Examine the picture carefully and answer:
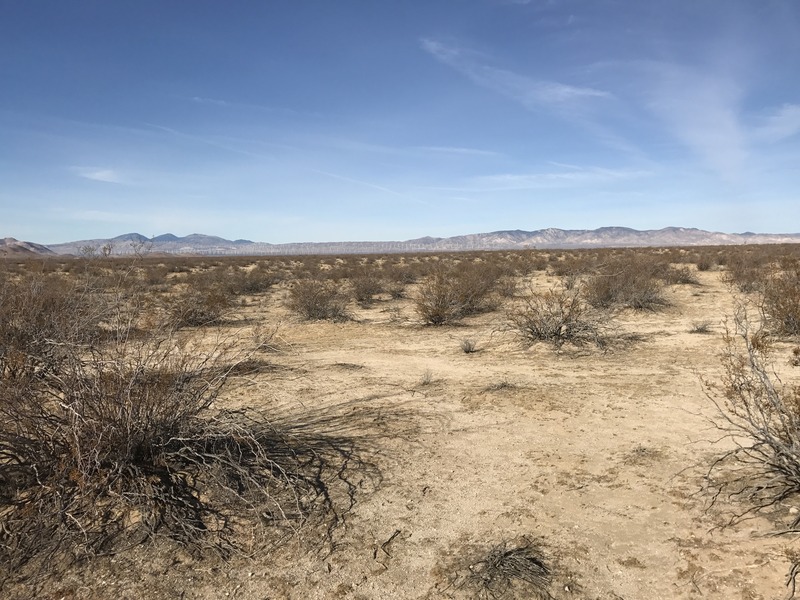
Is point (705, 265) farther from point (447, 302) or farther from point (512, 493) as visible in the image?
point (512, 493)

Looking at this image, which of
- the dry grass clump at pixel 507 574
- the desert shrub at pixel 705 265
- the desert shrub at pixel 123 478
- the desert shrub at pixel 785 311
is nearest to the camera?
the dry grass clump at pixel 507 574

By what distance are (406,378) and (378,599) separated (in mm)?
4952

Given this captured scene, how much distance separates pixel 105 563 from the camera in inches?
127

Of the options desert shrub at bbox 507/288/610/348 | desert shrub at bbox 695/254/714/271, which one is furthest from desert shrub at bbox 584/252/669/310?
desert shrub at bbox 695/254/714/271

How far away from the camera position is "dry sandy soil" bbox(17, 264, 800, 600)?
3129 mm

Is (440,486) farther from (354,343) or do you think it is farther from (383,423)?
(354,343)

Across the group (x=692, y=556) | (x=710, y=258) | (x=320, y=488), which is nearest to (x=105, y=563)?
(x=320, y=488)

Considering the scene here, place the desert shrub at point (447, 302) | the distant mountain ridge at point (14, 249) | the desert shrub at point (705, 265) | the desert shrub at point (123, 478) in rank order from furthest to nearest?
the desert shrub at point (705, 265), the desert shrub at point (447, 302), the distant mountain ridge at point (14, 249), the desert shrub at point (123, 478)

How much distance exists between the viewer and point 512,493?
14.0 ft

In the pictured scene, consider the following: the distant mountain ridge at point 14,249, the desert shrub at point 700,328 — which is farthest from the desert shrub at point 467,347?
the distant mountain ridge at point 14,249

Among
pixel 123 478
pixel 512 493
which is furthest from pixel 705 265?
pixel 123 478

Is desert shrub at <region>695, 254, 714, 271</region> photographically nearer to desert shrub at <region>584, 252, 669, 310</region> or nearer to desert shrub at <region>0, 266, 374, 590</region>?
desert shrub at <region>584, 252, 669, 310</region>

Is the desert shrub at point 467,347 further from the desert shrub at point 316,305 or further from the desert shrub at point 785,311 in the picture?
the desert shrub at point 785,311

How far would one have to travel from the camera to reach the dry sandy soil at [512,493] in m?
3.13
